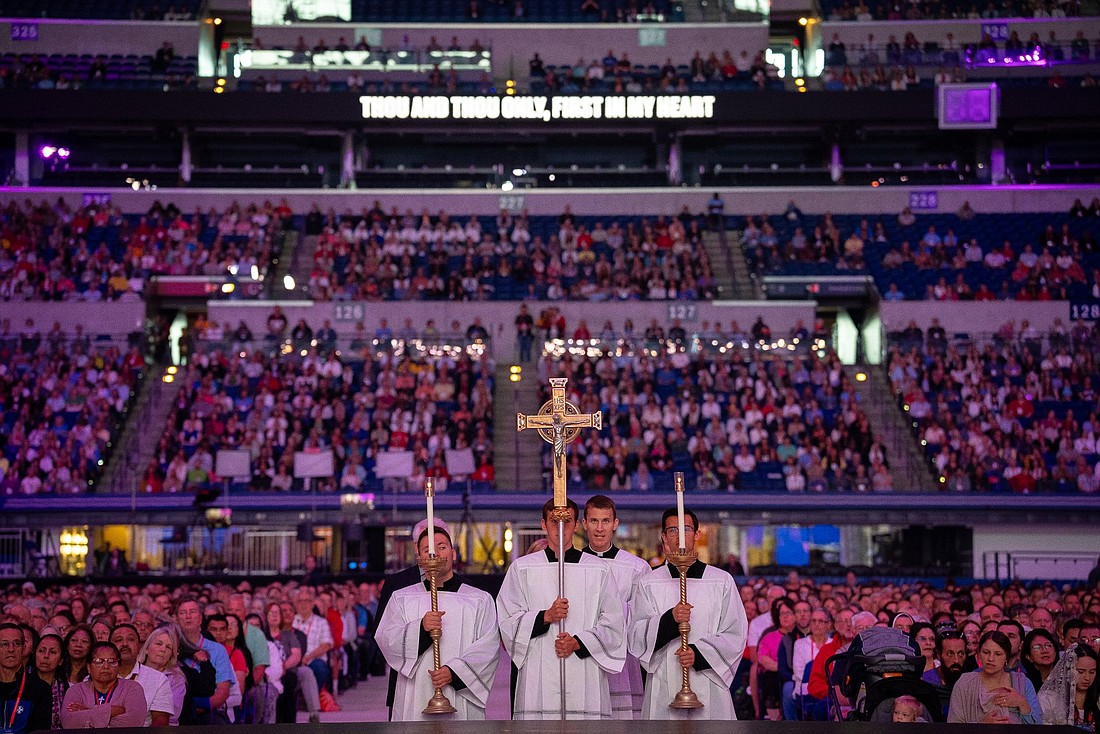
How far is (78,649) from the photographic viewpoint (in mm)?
10461

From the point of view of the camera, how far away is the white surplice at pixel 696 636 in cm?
1017

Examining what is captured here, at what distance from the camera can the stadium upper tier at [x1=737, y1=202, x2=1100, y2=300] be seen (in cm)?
4162

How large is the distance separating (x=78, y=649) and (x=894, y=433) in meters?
28.0

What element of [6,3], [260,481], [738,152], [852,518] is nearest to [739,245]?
[738,152]

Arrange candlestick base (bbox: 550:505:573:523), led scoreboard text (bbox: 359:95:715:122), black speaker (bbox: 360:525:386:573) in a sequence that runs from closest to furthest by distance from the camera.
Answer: candlestick base (bbox: 550:505:573:523), black speaker (bbox: 360:525:386:573), led scoreboard text (bbox: 359:95:715:122)

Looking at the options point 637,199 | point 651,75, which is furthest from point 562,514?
point 651,75

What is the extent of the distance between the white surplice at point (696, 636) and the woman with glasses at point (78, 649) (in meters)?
3.80

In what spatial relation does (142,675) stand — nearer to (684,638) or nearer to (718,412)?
(684,638)

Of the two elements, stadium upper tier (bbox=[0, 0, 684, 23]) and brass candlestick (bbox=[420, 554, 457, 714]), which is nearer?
brass candlestick (bbox=[420, 554, 457, 714])

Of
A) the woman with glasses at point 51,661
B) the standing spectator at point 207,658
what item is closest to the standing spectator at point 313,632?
the standing spectator at point 207,658

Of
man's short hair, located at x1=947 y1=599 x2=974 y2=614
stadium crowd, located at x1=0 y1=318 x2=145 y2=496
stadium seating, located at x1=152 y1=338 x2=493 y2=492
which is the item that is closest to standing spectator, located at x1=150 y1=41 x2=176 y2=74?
stadium crowd, located at x1=0 y1=318 x2=145 y2=496

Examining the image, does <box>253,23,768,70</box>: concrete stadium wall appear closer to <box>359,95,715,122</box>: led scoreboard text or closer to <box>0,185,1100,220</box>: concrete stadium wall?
<box>359,95,715,122</box>: led scoreboard text

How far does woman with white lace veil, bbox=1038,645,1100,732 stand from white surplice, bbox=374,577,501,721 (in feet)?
12.9

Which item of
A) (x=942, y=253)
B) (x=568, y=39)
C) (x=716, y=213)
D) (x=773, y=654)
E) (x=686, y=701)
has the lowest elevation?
(x=773, y=654)
